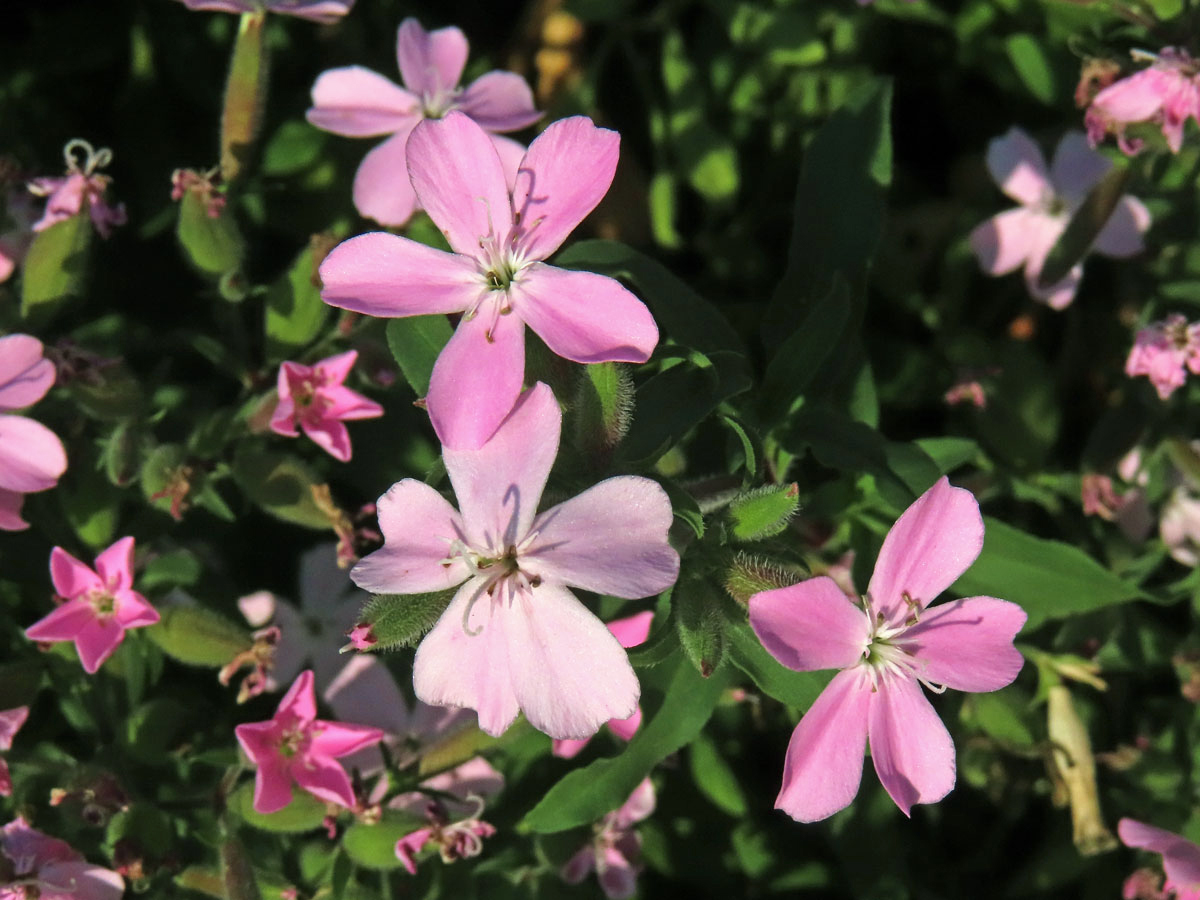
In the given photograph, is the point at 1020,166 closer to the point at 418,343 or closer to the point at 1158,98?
the point at 1158,98

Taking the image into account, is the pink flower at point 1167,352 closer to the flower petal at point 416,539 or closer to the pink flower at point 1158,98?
the pink flower at point 1158,98

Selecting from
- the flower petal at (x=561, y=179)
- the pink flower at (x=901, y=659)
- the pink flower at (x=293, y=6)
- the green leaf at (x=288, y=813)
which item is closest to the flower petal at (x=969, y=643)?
the pink flower at (x=901, y=659)

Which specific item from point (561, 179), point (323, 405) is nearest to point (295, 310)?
point (323, 405)

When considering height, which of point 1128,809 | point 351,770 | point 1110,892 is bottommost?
point 1110,892

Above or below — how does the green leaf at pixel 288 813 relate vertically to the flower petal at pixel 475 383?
below

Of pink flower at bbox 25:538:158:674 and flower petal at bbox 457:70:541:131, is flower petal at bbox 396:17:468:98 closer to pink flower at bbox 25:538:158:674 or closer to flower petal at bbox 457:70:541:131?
flower petal at bbox 457:70:541:131

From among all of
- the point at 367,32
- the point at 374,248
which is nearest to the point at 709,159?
the point at 367,32

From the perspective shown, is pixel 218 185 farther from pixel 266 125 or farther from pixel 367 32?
pixel 367 32
